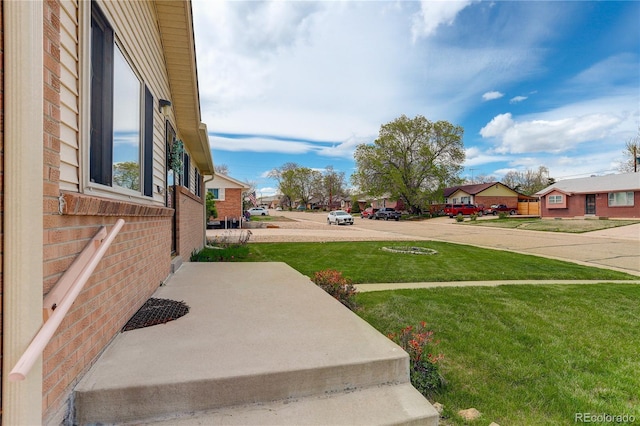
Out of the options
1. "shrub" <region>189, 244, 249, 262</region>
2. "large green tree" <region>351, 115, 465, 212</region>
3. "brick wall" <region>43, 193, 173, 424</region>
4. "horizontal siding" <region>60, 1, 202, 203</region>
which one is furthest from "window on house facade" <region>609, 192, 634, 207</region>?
"brick wall" <region>43, 193, 173, 424</region>

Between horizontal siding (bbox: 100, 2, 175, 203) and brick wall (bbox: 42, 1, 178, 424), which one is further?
horizontal siding (bbox: 100, 2, 175, 203)

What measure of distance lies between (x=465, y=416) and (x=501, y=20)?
49.6 feet

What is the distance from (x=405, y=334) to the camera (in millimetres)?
3404

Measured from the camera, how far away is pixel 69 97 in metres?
2.25

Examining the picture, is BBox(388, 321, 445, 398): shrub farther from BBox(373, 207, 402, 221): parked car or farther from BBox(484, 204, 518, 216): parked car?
BBox(484, 204, 518, 216): parked car

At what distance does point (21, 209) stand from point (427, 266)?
8962 mm

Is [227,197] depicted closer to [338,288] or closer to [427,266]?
[427,266]

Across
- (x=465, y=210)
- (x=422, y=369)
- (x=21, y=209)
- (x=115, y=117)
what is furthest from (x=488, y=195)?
(x=21, y=209)

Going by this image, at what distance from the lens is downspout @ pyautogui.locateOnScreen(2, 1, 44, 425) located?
149cm

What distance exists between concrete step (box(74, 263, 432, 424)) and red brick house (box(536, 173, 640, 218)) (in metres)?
36.6

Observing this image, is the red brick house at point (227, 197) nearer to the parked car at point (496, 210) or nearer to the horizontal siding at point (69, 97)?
the horizontal siding at point (69, 97)

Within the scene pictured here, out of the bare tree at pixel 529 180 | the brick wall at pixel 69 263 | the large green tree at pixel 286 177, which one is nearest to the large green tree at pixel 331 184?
the large green tree at pixel 286 177

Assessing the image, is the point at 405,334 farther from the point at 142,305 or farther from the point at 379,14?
the point at 379,14

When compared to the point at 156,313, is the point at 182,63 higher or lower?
higher
